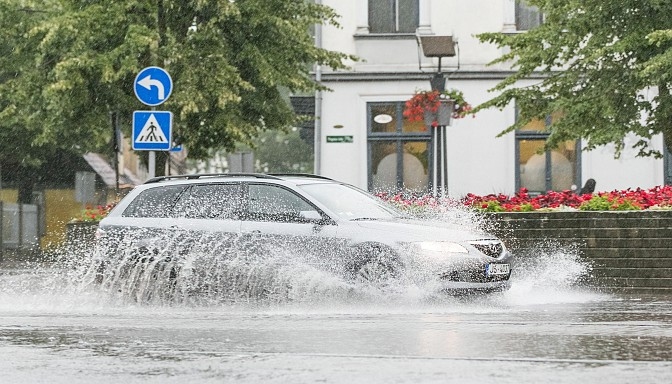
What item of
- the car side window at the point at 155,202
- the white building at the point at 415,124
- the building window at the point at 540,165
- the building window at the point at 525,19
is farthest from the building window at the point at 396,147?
the car side window at the point at 155,202

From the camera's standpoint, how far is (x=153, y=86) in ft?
63.5

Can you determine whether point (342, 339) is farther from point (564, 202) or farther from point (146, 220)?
point (564, 202)

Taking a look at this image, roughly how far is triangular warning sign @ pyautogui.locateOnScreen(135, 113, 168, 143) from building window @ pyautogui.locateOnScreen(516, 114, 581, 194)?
1502 centimetres

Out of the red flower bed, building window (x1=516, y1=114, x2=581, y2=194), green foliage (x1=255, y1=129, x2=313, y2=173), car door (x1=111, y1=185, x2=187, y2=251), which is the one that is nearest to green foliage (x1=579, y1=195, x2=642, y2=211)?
the red flower bed

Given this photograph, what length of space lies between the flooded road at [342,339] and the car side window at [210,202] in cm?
105

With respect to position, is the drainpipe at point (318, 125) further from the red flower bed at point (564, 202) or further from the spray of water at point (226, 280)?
the spray of water at point (226, 280)

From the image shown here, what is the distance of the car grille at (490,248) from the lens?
13.8 m

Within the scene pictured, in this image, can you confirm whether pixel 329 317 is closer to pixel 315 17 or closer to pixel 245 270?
→ pixel 245 270

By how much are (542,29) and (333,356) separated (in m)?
14.2

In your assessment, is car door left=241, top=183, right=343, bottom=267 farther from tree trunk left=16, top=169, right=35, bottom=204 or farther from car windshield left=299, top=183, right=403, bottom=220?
tree trunk left=16, top=169, right=35, bottom=204

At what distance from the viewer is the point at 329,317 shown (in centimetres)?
1253

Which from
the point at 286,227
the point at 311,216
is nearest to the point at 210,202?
the point at 286,227

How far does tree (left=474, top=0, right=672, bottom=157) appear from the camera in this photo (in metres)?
21.2

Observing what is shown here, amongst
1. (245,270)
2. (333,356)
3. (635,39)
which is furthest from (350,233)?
(635,39)
